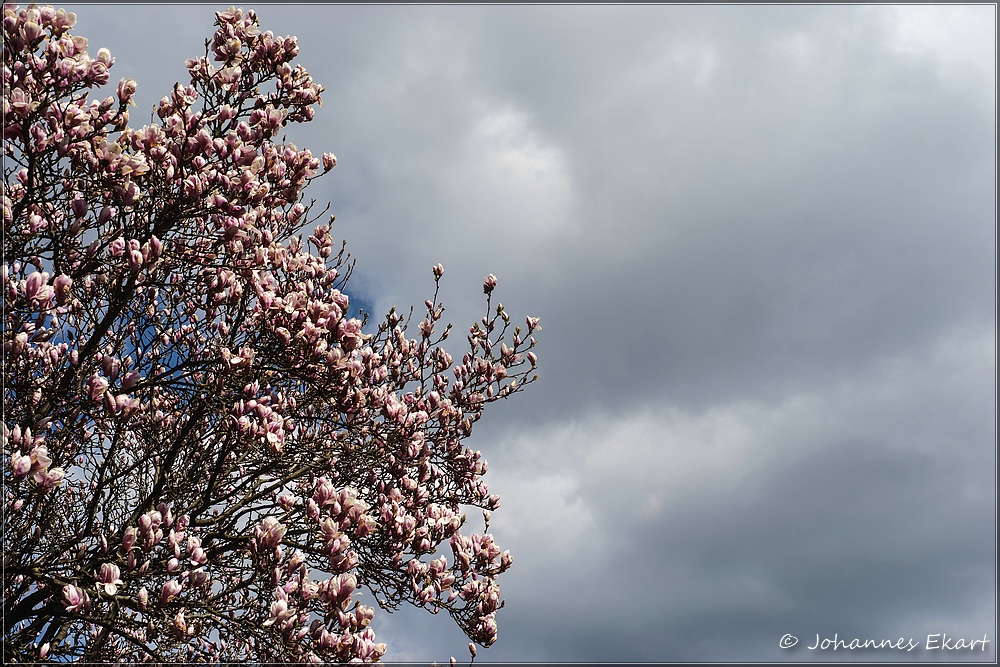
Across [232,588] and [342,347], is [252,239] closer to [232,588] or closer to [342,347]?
[342,347]

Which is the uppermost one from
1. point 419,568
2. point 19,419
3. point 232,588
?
point 19,419

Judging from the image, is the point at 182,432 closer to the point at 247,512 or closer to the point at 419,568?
the point at 247,512

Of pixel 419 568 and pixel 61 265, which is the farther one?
pixel 419 568

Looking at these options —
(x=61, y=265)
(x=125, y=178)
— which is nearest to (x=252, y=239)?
(x=125, y=178)

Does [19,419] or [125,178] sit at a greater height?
[125,178]

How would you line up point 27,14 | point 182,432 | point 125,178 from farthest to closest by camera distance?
point 182,432 < point 125,178 < point 27,14

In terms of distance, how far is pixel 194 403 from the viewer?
7.36 meters

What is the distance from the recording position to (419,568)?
7039 mm

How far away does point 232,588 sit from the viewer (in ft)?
20.9

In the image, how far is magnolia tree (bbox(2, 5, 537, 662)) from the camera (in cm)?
599

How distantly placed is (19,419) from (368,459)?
3052mm

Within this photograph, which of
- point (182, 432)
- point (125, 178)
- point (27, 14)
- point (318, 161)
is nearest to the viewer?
point (27, 14)

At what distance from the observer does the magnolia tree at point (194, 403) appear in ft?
19.7

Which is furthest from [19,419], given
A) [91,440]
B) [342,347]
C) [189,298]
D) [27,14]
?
[27,14]
